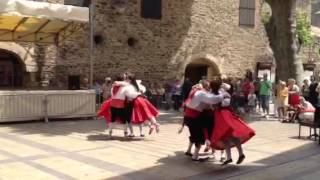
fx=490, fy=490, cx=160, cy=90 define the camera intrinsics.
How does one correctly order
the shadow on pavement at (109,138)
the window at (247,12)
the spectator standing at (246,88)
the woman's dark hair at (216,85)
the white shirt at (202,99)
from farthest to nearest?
the window at (247,12) → the spectator standing at (246,88) → the shadow on pavement at (109,138) → the woman's dark hair at (216,85) → the white shirt at (202,99)

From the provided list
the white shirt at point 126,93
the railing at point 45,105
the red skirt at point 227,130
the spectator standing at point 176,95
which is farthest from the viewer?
the spectator standing at point 176,95

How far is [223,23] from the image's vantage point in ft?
77.3

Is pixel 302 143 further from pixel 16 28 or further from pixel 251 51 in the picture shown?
pixel 251 51

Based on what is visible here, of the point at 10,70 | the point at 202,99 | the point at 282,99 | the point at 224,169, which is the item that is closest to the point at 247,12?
the point at 282,99

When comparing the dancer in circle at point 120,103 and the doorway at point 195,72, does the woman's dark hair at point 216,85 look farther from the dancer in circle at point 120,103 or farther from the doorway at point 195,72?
the doorway at point 195,72

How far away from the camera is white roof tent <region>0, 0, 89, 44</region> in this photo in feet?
39.8

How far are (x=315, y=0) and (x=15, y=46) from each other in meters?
50.0

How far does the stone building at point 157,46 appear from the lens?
58.4 ft

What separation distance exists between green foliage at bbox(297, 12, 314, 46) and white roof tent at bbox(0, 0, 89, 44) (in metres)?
15.5

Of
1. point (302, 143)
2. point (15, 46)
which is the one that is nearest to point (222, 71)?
point (15, 46)

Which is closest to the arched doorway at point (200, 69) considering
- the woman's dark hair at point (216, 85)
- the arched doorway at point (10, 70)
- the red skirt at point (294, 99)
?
the arched doorway at point (10, 70)

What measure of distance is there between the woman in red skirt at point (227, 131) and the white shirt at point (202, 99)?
0.36ft

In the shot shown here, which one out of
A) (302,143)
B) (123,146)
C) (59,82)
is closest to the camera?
(123,146)

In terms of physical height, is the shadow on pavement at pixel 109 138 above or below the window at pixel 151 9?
below
